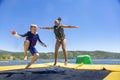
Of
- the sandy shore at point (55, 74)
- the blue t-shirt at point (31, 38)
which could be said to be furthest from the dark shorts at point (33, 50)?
the sandy shore at point (55, 74)

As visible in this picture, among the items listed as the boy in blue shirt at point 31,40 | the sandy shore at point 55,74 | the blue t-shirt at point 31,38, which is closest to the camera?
the sandy shore at point 55,74

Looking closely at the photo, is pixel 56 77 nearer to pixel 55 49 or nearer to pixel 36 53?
pixel 36 53

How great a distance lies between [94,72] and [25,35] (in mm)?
2945

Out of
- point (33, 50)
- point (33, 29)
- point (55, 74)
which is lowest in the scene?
point (55, 74)

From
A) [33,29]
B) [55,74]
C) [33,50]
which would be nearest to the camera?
[55,74]

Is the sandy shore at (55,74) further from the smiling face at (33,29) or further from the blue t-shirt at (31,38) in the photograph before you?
the smiling face at (33,29)

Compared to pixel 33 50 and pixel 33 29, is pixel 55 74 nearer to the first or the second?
pixel 33 50

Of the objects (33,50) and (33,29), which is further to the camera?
(33,29)

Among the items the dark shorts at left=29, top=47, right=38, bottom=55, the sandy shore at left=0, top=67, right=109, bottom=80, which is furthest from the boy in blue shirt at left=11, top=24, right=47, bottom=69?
the sandy shore at left=0, top=67, right=109, bottom=80

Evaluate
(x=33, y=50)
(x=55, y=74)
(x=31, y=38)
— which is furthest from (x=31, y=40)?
(x=55, y=74)

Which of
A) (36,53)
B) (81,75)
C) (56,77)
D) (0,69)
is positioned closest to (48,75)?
(56,77)

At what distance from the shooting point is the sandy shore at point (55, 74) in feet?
30.1

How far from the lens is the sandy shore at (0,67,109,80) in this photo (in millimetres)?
9164

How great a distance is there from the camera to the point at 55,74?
9578 mm
